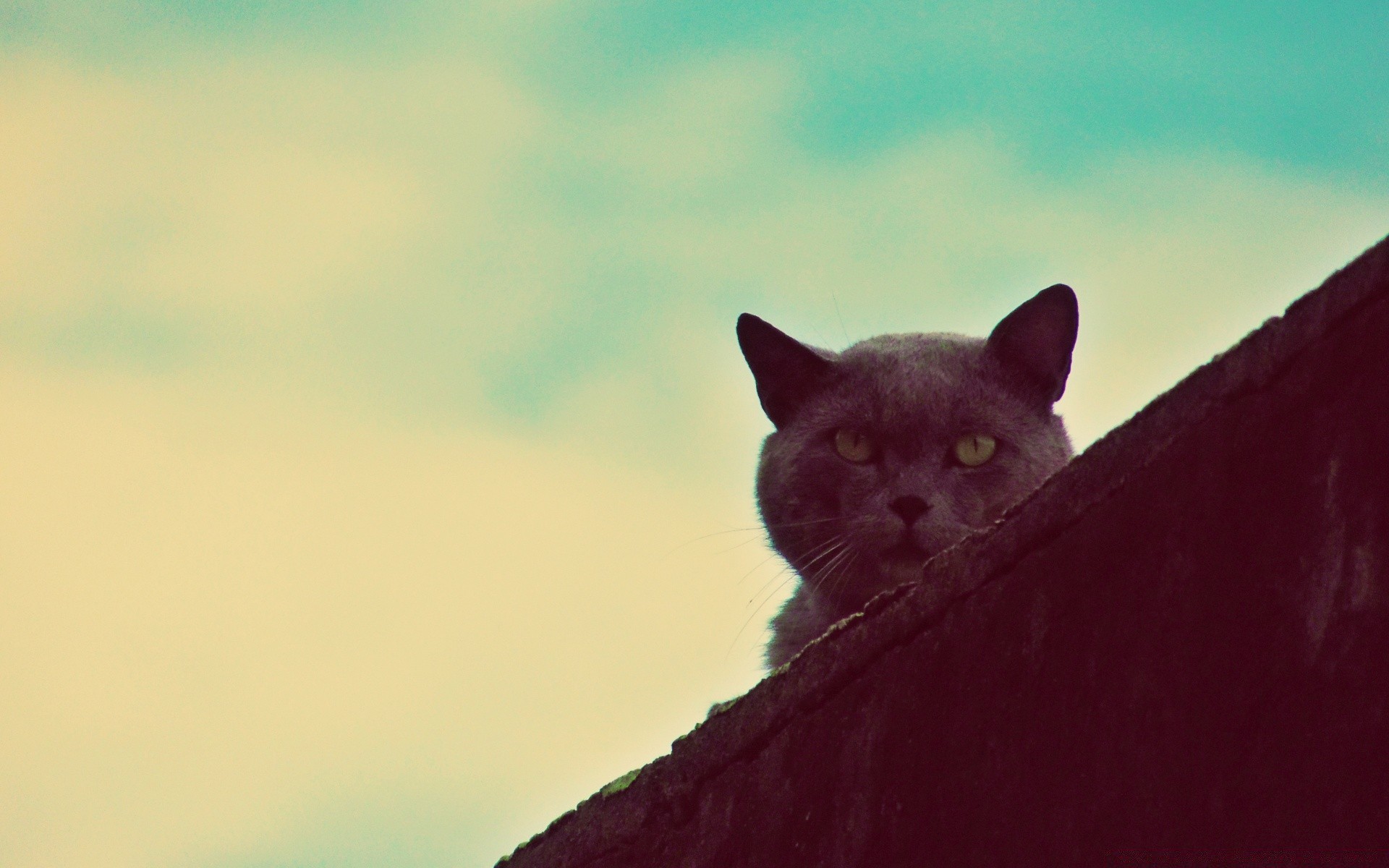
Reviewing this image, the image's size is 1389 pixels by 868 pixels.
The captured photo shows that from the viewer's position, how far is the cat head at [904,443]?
3.58 meters

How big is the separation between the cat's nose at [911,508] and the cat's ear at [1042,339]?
2.08 feet

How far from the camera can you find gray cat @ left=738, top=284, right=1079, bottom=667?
3586 millimetres

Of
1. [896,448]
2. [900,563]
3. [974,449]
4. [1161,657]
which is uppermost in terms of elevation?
[896,448]

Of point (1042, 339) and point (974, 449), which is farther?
point (1042, 339)

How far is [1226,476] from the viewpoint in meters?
1.41

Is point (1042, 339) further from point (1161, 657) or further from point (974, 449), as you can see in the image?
point (1161, 657)

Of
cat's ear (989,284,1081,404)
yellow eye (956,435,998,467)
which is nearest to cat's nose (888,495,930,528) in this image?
yellow eye (956,435,998,467)

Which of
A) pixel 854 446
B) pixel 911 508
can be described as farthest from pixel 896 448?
pixel 911 508

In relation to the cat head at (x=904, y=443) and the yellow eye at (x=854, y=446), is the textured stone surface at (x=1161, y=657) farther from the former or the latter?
the yellow eye at (x=854, y=446)

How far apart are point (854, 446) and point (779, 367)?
457 millimetres

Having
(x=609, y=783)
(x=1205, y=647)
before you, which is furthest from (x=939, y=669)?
(x=609, y=783)

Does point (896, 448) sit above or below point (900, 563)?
above

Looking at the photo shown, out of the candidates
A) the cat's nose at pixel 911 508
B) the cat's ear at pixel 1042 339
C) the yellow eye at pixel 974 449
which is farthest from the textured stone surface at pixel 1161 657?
the cat's ear at pixel 1042 339

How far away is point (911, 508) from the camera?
3.53 meters
